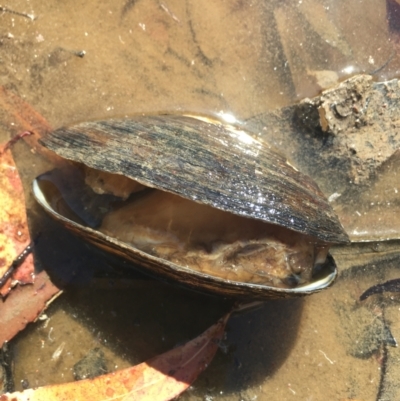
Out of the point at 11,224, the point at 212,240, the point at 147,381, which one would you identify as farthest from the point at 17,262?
the point at 212,240

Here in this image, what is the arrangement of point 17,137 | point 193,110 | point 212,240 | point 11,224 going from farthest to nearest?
point 193,110, point 17,137, point 11,224, point 212,240

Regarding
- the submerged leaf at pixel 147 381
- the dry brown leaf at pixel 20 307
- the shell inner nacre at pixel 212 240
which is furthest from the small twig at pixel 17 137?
the submerged leaf at pixel 147 381

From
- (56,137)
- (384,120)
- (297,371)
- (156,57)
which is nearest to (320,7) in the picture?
(384,120)

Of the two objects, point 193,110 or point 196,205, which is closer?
point 196,205

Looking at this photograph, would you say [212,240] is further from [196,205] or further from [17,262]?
[17,262]

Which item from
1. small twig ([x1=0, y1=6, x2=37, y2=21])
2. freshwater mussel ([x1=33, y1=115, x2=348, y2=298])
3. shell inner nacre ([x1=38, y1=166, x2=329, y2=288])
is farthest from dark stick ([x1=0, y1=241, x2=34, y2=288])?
small twig ([x1=0, y1=6, x2=37, y2=21])

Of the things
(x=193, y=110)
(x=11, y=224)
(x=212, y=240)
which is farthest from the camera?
(x=193, y=110)

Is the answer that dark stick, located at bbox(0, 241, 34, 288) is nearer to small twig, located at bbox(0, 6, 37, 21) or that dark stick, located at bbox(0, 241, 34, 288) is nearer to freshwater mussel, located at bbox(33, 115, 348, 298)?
freshwater mussel, located at bbox(33, 115, 348, 298)

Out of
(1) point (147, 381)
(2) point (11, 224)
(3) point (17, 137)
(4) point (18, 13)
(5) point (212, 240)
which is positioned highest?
(4) point (18, 13)
